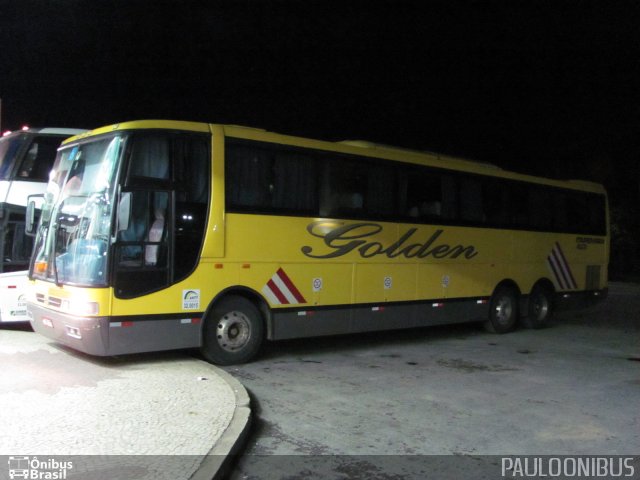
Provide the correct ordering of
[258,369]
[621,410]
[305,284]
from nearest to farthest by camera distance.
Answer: [621,410] → [258,369] → [305,284]

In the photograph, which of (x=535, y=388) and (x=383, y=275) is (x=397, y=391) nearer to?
(x=535, y=388)

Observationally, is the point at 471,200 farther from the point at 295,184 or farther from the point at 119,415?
the point at 119,415

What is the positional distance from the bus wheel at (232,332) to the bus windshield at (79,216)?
5.71 feet

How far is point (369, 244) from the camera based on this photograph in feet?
34.2

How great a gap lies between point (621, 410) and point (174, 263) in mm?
5850

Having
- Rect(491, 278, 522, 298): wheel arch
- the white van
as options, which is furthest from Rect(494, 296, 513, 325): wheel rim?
the white van

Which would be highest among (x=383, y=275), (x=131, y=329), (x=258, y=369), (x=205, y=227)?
(x=205, y=227)

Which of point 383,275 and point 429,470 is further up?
point 383,275

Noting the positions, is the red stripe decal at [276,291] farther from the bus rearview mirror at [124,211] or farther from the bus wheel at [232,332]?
the bus rearview mirror at [124,211]

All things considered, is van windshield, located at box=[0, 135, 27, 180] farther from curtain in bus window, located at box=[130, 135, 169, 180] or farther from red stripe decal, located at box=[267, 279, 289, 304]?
red stripe decal, located at box=[267, 279, 289, 304]

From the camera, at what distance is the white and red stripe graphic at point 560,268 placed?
1416 cm

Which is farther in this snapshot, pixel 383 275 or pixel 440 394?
pixel 383 275

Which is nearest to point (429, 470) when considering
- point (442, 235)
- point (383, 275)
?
point (383, 275)

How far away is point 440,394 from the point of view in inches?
299
